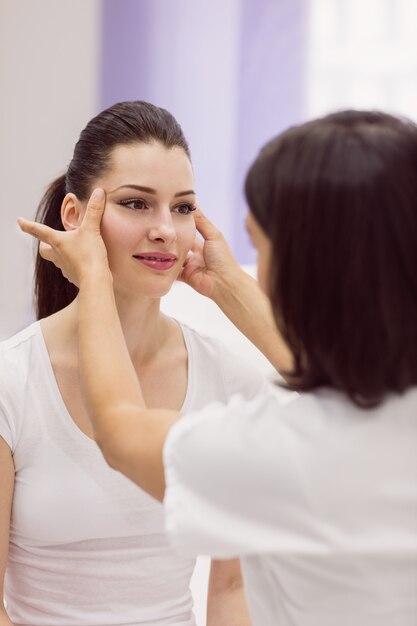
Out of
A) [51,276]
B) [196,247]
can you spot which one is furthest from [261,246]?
[51,276]

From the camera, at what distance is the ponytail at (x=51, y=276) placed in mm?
1557

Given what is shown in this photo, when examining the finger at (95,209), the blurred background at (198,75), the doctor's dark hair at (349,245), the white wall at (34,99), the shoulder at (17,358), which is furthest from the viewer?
the white wall at (34,99)

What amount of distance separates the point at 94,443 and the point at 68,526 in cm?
12

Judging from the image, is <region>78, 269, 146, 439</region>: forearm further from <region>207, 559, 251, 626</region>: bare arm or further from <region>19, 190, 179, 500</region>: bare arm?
<region>207, 559, 251, 626</region>: bare arm

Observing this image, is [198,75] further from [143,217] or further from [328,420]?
[328,420]

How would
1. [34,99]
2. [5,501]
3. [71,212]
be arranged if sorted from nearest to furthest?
[5,501]
[71,212]
[34,99]

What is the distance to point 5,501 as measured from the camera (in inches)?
52.9

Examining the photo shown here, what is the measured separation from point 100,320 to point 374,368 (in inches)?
12.6

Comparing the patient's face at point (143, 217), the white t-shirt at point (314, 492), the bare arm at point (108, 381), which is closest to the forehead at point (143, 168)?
the patient's face at point (143, 217)

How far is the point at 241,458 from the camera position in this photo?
87cm

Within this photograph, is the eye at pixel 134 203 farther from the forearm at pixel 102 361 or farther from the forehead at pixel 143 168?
the forearm at pixel 102 361

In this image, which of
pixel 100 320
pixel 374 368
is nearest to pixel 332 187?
pixel 374 368

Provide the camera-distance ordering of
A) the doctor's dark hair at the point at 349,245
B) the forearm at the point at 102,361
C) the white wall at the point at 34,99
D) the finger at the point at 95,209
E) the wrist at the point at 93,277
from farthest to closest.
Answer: the white wall at the point at 34,99
the finger at the point at 95,209
the wrist at the point at 93,277
the forearm at the point at 102,361
the doctor's dark hair at the point at 349,245

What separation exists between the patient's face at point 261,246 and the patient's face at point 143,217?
1.48 feet
